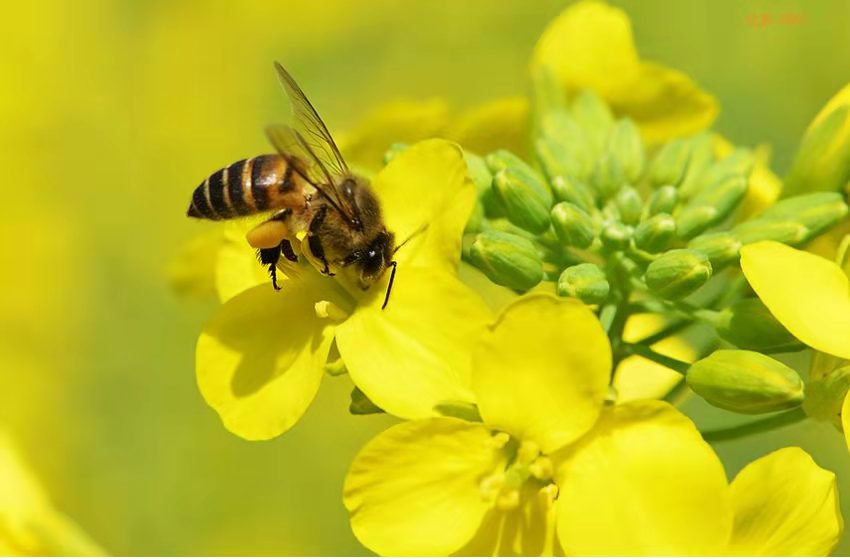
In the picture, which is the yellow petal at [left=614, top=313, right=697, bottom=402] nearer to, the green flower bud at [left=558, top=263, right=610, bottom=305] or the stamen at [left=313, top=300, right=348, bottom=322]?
the green flower bud at [left=558, top=263, right=610, bottom=305]

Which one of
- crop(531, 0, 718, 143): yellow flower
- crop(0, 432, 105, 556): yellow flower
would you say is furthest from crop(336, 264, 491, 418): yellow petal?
crop(531, 0, 718, 143): yellow flower

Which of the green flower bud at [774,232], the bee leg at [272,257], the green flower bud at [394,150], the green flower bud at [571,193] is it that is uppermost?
the green flower bud at [394,150]

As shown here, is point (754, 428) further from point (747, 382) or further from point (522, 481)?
point (522, 481)

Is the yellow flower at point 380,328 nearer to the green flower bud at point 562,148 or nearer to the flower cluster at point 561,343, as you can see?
the flower cluster at point 561,343

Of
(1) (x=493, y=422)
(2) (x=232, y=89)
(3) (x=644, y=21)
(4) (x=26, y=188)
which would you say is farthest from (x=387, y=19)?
(1) (x=493, y=422)

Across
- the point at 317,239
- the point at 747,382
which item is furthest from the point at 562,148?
the point at 747,382

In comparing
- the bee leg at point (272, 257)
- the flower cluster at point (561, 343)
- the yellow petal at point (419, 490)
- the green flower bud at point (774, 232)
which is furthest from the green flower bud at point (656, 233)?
the bee leg at point (272, 257)

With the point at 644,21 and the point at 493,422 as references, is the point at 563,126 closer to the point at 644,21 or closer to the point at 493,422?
the point at 493,422
